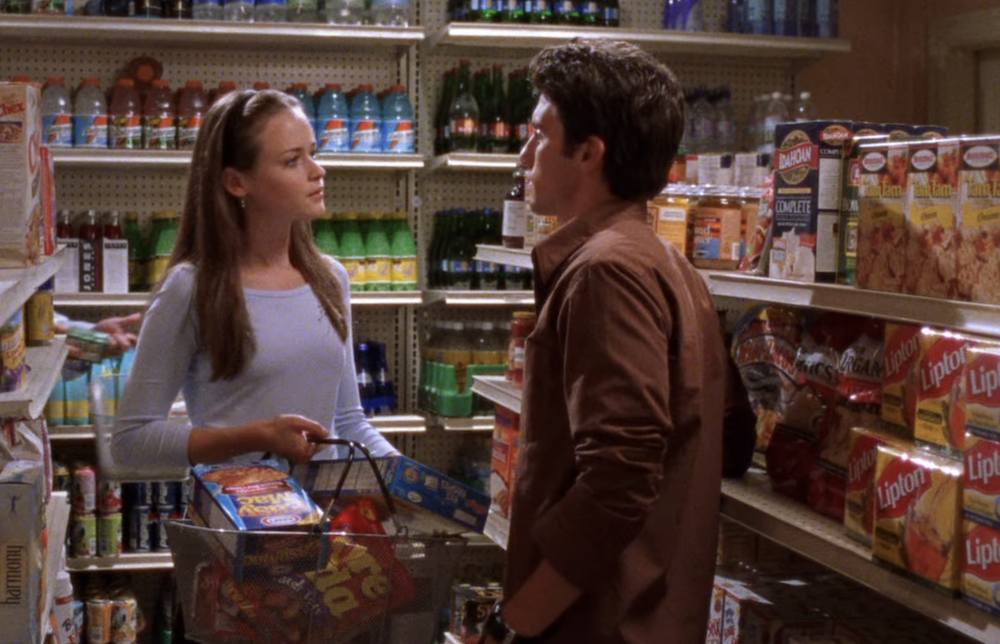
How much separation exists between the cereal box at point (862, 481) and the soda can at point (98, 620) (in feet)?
11.8

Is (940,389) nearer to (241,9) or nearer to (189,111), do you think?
(189,111)

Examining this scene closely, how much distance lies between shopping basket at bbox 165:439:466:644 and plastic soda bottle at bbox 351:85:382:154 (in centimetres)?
340

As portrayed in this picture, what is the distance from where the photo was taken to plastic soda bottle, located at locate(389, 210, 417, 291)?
16.9 ft

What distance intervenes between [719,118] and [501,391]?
2.33 m

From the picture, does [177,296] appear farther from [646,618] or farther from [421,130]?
[421,130]

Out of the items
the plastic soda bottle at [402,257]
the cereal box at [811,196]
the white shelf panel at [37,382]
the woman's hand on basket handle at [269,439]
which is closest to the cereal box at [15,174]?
the white shelf panel at [37,382]

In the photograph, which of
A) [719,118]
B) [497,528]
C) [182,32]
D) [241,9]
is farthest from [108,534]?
[719,118]

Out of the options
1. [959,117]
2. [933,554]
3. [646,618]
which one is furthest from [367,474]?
[959,117]

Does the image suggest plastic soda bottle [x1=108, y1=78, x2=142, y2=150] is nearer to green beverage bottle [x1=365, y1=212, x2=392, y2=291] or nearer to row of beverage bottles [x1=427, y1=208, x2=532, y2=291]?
green beverage bottle [x1=365, y1=212, x2=392, y2=291]

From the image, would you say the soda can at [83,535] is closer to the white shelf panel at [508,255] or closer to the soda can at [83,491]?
the soda can at [83,491]

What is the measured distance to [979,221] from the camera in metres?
1.74

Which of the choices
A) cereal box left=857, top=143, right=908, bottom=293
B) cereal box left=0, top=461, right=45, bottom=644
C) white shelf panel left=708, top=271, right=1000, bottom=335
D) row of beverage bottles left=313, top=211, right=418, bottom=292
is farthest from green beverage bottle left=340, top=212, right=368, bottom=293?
cereal box left=857, top=143, right=908, bottom=293

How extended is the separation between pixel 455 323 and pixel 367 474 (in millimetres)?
3381

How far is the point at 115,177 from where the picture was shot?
206 inches
